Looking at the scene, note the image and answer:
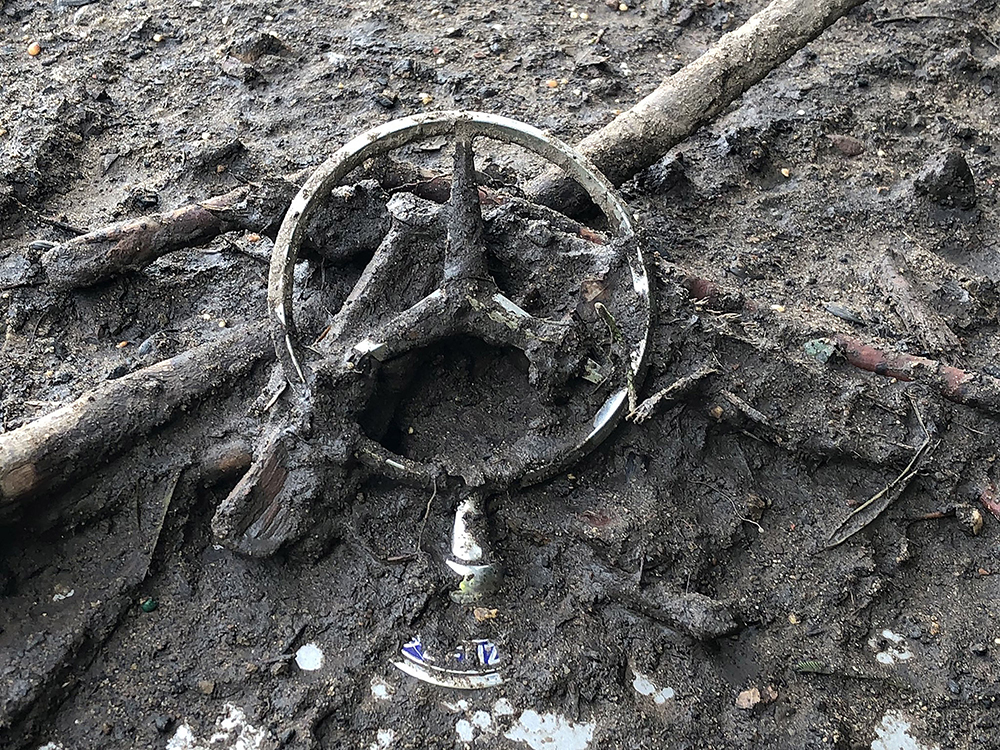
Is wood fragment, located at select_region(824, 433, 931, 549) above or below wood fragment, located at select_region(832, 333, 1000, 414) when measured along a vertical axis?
below

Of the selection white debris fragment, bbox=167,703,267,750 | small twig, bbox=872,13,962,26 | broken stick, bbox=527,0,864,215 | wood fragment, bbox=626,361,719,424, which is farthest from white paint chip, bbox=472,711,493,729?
small twig, bbox=872,13,962,26

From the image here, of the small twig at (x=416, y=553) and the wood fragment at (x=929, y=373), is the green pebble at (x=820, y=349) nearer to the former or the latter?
the wood fragment at (x=929, y=373)

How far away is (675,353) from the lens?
108 inches

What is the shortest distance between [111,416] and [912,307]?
260 cm

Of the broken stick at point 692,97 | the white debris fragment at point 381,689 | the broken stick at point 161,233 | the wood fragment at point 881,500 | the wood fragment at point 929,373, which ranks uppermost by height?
the broken stick at point 161,233

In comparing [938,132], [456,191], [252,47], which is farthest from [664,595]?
[252,47]

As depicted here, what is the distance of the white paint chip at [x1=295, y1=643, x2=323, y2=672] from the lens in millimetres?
2420

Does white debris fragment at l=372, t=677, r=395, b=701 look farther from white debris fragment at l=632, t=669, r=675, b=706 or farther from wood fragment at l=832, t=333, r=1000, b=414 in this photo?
wood fragment at l=832, t=333, r=1000, b=414

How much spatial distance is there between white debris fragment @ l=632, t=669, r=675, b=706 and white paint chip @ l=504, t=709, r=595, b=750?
16 centimetres

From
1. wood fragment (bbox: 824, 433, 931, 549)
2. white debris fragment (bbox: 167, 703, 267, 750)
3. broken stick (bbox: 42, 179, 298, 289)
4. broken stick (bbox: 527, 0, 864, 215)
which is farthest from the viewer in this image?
broken stick (bbox: 527, 0, 864, 215)

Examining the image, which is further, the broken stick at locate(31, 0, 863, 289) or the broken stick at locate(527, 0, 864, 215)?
the broken stick at locate(527, 0, 864, 215)

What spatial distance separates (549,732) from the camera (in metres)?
2.31

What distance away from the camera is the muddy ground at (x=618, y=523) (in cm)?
235

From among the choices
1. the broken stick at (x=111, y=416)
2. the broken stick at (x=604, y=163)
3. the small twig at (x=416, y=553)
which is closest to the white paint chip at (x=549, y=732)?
the small twig at (x=416, y=553)
